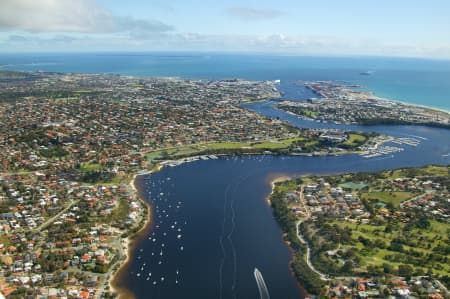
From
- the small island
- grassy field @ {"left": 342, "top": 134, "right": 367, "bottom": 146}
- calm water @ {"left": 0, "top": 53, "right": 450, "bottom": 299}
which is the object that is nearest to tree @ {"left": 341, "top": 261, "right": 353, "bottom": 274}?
the small island

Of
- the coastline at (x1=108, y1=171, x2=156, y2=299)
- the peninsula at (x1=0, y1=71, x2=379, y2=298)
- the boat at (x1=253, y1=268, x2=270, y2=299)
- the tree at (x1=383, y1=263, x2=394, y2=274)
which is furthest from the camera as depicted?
the peninsula at (x1=0, y1=71, x2=379, y2=298)

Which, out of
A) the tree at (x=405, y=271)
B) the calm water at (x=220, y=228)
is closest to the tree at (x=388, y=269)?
the tree at (x=405, y=271)

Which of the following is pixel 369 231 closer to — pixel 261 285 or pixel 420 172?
pixel 261 285

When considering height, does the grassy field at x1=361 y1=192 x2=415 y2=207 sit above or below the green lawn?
below

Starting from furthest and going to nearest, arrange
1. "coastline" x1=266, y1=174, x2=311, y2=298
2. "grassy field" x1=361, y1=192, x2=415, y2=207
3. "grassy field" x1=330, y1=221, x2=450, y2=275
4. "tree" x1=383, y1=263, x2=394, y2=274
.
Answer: "grassy field" x1=361, y1=192, x2=415, y2=207 < "grassy field" x1=330, y1=221, x2=450, y2=275 < "tree" x1=383, y1=263, x2=394, y2=274 < "coastline" x1=266, y1=174, x2=311, y2=298

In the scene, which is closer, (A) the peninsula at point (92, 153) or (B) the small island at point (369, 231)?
(B) the small island at point (369, 231)

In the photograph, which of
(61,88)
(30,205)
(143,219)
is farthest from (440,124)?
(61,88)

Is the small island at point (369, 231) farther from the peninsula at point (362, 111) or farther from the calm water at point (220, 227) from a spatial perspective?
the peninsula at point (362, 111)

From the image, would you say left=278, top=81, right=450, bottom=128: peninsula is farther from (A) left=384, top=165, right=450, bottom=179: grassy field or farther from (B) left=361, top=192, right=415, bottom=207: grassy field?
(B) left=361, top=192, right=415, bottom=207: grassy field

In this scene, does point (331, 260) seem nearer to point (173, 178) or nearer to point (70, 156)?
point (173, 178)
